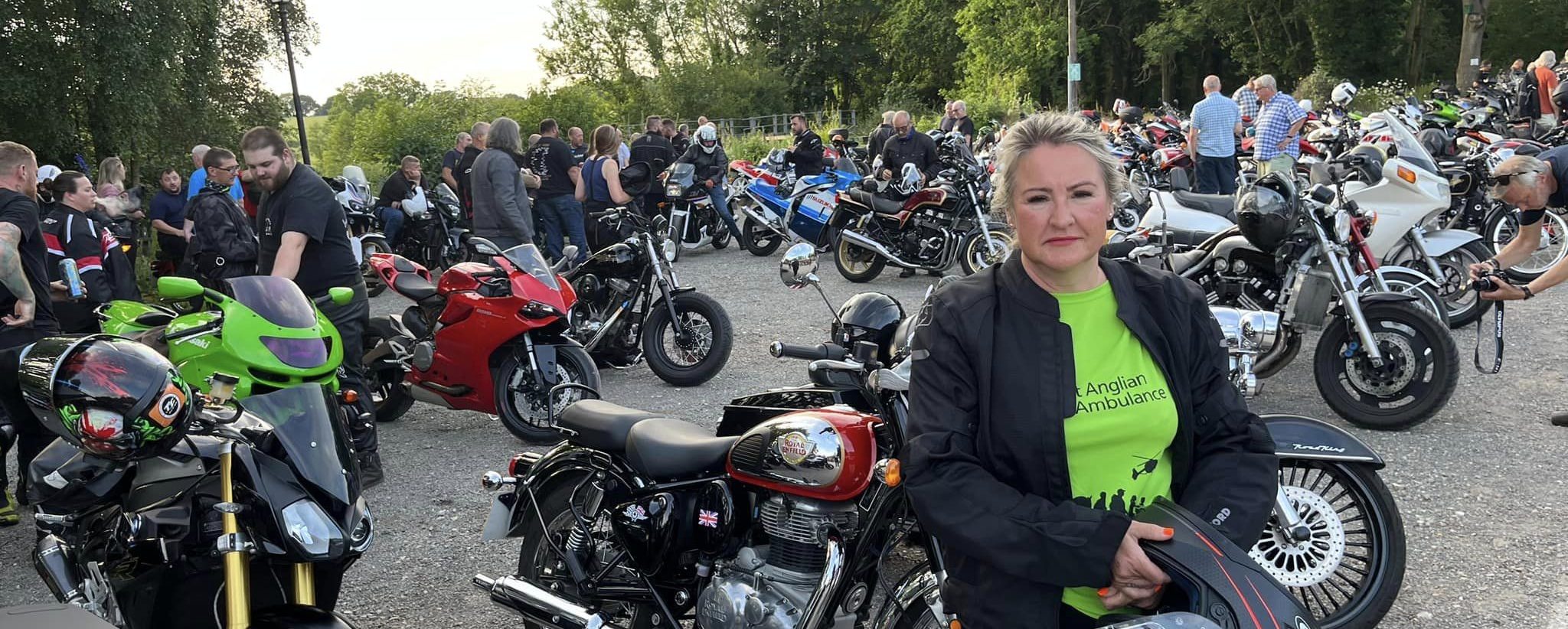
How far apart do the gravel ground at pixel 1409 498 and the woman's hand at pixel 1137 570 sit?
7.11ft

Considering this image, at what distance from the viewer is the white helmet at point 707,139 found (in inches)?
496

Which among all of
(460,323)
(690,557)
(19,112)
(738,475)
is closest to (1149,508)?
(738,475)

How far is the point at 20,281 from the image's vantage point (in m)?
4.48

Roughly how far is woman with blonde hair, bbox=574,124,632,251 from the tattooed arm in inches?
251

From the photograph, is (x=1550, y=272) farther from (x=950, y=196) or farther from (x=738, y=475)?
(x=950, y=196)

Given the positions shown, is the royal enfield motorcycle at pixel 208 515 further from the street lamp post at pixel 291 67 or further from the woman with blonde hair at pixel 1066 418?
the street lamp post at pixel 291 67

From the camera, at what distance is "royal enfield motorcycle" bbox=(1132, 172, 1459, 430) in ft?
16.2

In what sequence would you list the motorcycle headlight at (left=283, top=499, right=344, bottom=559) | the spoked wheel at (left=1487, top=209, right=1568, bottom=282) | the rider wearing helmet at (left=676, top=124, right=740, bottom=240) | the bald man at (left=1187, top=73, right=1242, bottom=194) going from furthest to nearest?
the rider wearing helmet at (left=676, top=124, right=740, bottom=240) < the bald man at (left=1187, top=73, right=1242, bottom=194) < the spoked wheel at (left=1487, top=209, right=1568, bottom=282) < the motorcycle headlight at (left=283, top=499, right=344, bottom=559)

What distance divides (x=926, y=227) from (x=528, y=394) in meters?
5.19

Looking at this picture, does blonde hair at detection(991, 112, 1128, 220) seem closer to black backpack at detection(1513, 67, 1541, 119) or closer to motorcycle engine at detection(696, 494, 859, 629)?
motorcycle engine at detection(696, 494, 859, 629)

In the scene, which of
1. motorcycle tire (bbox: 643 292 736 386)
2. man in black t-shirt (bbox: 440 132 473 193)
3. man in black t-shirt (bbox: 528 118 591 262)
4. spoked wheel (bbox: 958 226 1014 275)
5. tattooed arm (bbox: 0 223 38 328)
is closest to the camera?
tattooed arm (bbox: 0 223 38 328)

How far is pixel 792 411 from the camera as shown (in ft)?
9.75

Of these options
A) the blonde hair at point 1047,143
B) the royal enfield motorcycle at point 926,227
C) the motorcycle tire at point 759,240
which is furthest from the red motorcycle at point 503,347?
the motorcycle tire at point 759,240

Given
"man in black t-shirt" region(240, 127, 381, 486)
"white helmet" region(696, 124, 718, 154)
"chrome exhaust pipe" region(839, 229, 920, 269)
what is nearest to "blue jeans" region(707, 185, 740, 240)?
"white helmet" region(696, 124, 718, 154)
